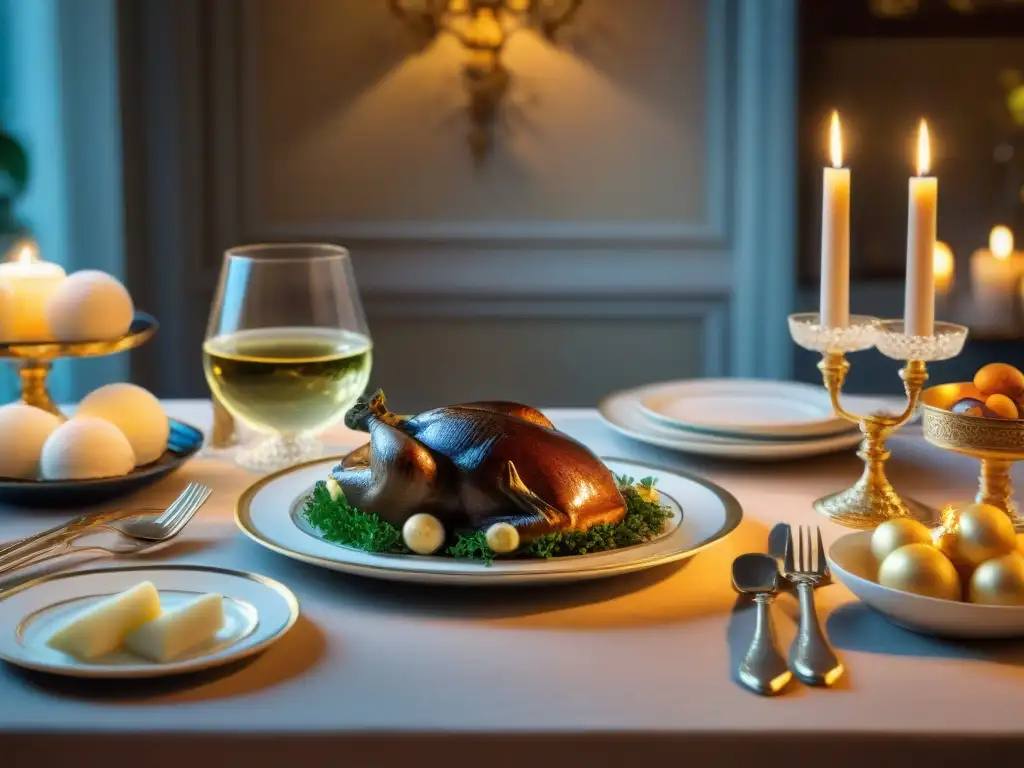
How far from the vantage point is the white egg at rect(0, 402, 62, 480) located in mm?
1132

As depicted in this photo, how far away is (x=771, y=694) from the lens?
2.40 feet

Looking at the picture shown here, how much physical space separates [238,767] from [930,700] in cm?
38

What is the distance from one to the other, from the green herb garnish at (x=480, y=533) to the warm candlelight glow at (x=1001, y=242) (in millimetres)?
2052

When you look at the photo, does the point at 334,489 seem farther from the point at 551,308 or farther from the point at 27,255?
the point at 551,308

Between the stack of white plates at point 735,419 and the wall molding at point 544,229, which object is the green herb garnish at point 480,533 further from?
the wall molding at point 544,229

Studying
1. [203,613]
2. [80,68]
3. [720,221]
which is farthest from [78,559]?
[720,221]

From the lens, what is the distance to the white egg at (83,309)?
123cm

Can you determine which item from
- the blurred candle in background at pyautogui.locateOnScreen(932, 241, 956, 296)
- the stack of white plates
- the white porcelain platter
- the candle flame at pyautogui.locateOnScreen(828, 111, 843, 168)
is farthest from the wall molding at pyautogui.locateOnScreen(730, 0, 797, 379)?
the white porcelain platter

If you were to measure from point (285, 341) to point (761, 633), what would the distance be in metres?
0.63

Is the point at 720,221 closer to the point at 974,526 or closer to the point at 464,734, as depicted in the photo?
the point at 974,526

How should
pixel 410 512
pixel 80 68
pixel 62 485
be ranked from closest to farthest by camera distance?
pixel 410 512 → pixel 62 485 → pixel 80 68

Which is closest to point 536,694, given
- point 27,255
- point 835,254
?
point 835,254

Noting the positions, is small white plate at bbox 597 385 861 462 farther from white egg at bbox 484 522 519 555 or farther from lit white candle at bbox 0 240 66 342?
lit white candle at bbox 0 240 66 342

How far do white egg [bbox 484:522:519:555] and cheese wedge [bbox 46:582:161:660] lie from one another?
9.0 inches
